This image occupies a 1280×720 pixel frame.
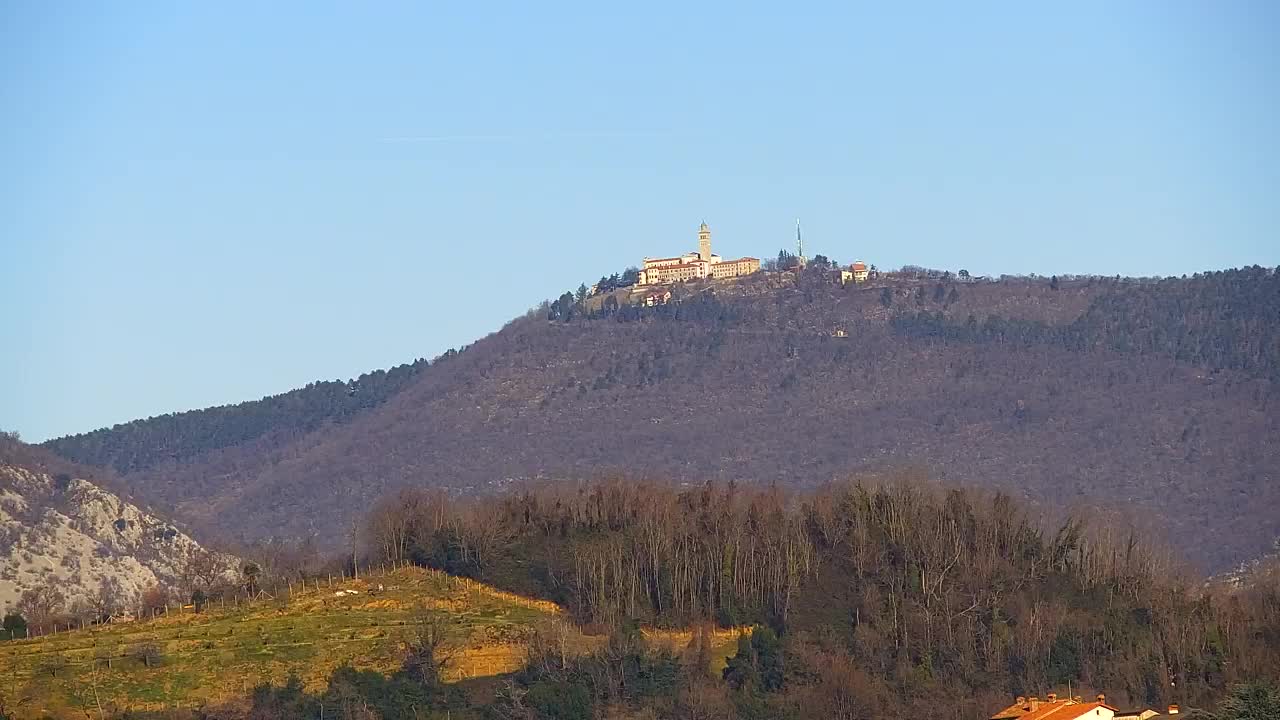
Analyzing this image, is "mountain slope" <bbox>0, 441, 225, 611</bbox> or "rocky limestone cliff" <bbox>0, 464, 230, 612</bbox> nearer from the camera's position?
"mountain slope" <bbox>0, 441, 225, 611</bbox>

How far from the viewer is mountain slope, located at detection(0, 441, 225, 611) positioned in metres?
138

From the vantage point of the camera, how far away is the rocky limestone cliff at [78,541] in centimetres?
13812

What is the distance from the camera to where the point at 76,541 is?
146250mm

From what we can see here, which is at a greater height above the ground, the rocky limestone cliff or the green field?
the rocky limestone cliff

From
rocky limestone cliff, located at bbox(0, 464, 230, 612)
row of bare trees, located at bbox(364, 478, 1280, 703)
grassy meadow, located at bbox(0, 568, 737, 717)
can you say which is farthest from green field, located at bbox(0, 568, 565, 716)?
rocky limestone cliff, located at bbox(0, 464, 230, 612)

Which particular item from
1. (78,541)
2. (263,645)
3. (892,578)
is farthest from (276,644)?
(78,541)

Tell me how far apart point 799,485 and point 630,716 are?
351 feet

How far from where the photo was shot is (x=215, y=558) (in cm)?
12950

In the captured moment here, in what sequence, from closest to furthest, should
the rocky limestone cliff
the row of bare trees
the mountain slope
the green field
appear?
the green field < the row of bare trees < the mountain slope < the rocky limestone cliff

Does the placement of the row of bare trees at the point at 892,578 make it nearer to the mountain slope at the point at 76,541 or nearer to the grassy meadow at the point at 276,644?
the grassy meadow at the point at 276,644

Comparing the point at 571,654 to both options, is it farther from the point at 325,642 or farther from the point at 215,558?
the point at 215,558

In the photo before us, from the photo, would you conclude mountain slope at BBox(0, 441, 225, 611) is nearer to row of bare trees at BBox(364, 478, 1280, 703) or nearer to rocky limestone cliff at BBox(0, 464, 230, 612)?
rocky limestone cliff at BBox(0, 464, 230, 612)

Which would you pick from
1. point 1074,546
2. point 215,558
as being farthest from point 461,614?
point 215,558

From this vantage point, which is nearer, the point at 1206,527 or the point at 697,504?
the point at 697,504
